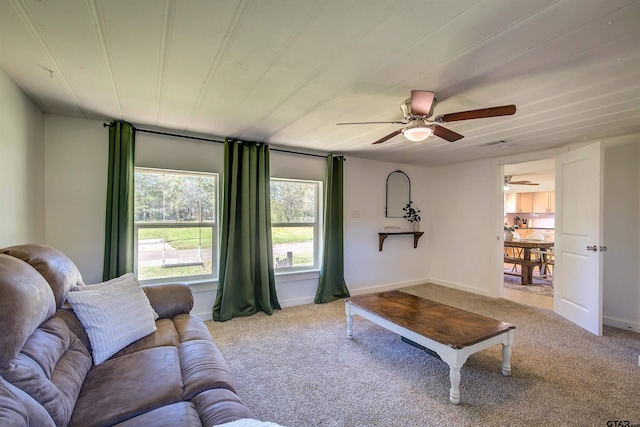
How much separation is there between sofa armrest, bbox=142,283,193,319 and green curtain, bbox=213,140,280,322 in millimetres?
1081

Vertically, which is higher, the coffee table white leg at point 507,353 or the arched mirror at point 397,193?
the arched mirror at point 397,193

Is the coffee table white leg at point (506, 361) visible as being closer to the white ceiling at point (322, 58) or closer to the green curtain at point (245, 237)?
the white ceiling at point (322, 58)

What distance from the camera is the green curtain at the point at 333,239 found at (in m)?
4.21

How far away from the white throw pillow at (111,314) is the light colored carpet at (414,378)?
829mm

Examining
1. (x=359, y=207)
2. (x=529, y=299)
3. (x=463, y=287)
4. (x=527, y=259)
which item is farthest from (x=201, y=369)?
(x=527, y=259)

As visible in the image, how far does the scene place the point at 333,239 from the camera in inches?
169

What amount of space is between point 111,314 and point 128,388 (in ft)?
1.97

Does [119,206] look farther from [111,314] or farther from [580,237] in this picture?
[580,237]

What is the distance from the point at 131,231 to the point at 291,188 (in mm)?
2008

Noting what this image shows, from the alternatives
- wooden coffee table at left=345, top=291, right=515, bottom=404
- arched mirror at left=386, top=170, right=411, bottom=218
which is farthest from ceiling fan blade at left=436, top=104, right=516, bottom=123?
arched mirror at left=386, top=170, right=411, bottom=218

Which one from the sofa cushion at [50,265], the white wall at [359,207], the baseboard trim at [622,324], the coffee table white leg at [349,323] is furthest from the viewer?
the baseboard trim at [622,324]

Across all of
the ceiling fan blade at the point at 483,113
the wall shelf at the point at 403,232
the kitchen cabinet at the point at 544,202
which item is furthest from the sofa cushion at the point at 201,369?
the kitchen cabinet at the point at 544,202

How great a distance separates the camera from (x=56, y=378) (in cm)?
124

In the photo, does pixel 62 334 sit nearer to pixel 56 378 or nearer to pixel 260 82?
pixel 56 378
